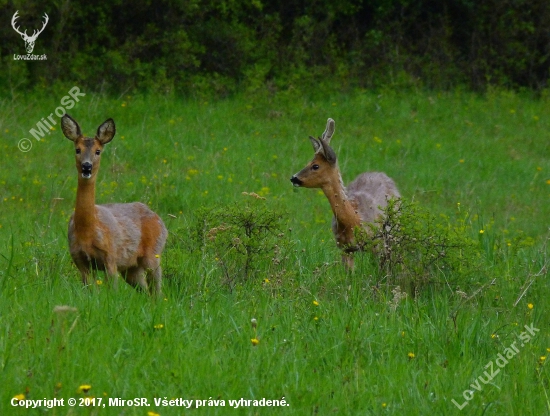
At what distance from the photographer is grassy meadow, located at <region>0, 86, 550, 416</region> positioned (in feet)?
17.3

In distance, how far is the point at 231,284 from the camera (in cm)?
742

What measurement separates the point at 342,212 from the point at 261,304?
9.82 ft

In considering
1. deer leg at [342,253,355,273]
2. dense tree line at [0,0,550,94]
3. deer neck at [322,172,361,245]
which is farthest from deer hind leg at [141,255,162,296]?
dense tree line at [0,0,550,94]

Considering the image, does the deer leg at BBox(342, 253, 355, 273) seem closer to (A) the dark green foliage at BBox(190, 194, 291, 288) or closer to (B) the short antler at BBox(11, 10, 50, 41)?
(A) the dark green foliage at BBox(190, 194, 291, 288)

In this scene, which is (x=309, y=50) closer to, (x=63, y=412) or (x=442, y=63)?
(x=442, y=63)

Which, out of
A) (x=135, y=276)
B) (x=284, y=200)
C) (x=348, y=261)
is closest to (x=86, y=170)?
(x=135, y=276)

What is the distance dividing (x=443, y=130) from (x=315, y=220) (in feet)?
20.1

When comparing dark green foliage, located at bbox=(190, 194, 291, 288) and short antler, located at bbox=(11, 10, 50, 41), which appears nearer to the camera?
dark green foliage, located at bbox=(190, 194, 291, 288)

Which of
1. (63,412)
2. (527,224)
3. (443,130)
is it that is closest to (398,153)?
(443,130)
